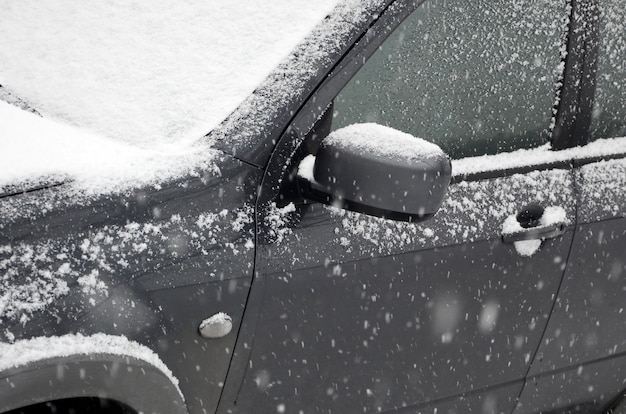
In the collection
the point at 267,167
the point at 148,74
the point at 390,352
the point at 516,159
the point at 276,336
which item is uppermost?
the point at 148,74

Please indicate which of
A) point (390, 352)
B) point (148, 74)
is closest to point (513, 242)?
point (390, 352)

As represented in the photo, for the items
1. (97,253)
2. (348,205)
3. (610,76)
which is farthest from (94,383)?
(610,76)

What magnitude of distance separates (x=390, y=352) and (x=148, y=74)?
0.96m

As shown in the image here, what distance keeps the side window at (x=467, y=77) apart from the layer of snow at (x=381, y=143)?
167 millimetres

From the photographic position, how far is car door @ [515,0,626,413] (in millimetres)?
2578

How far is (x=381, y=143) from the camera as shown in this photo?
191 cm

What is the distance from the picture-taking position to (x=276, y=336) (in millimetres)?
2078

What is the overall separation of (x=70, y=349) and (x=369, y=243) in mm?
807

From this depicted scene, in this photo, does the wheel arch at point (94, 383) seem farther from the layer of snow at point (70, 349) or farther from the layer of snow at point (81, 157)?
the layer of snow at point (81, 157)

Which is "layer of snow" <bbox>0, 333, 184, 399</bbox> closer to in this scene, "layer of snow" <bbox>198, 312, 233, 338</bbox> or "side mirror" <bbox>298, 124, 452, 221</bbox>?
"layer of snow" <bbox>198, 312, 233, 338</bbox>

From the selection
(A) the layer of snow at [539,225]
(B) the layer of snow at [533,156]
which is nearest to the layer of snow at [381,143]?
(B) the layer of snow at [533,156]

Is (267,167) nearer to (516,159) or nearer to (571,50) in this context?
(516,159)

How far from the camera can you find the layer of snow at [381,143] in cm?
189

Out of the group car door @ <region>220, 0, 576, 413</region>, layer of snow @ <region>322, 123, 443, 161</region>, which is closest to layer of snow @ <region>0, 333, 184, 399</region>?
car door @ <region>220, 0, 576, 413</region>
